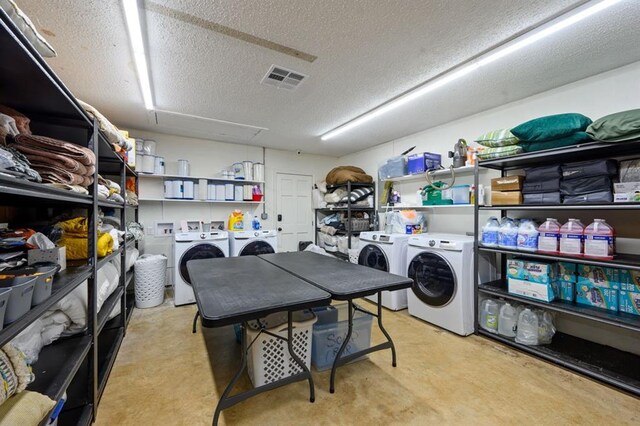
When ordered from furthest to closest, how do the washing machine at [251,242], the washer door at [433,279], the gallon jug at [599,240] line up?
the washing machine at [251,242], the washer door at [433,279], the gallon jug at [599,240]

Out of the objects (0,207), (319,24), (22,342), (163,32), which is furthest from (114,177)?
(319,24)

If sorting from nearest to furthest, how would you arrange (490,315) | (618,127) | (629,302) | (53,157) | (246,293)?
1. (53,157)
2. (246,293)
3. (618,127)
4. (629,302)
5. (490,315)

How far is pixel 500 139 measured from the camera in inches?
99.5

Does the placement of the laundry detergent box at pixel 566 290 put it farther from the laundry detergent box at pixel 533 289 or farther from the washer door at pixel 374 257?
the washer door at pixel 374 257

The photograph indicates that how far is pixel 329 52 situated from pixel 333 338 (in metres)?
2.24

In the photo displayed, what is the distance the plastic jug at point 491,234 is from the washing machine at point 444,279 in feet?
0.45

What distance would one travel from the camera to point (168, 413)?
1.68m

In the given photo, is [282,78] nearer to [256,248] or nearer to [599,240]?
[256,248]

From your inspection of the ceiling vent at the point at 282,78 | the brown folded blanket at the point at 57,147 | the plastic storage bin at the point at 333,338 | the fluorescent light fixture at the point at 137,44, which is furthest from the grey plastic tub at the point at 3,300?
the ceiling vent at the point at 282,78

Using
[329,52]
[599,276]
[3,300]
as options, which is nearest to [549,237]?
[599,276]

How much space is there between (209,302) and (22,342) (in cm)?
87

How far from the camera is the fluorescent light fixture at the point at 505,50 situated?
5.40 ft

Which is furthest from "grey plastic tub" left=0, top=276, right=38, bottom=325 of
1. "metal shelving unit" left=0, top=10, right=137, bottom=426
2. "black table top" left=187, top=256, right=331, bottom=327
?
"black table top" left=187, top=256, right=331, bottom=327

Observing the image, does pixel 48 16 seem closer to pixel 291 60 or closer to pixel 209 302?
pixel 291 60
